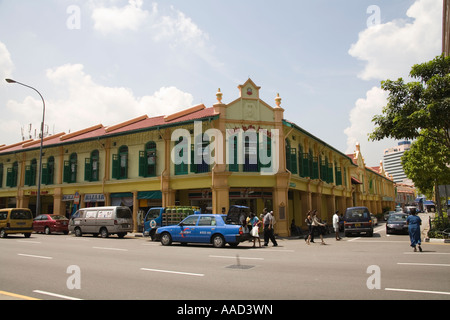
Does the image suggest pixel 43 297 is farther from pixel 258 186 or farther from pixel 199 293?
pixel 258 186

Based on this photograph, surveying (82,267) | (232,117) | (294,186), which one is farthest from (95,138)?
(82,267)

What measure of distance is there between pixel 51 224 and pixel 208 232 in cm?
1566

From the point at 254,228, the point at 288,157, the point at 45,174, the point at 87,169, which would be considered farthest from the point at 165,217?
the point at 45,174

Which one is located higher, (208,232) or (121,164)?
(121,164)

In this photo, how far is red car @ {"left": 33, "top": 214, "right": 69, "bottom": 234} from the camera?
82.3 feet

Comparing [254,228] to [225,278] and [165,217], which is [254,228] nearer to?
A: [165,217]

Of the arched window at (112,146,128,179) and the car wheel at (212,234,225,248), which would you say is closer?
the car wheel at (212,234,225,248)

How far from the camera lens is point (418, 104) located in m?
15.6

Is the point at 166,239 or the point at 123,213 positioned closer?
the point at 166,239

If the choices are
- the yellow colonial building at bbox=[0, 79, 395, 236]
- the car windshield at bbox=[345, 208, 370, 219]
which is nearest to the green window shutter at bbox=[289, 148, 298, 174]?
the yellow colonial building at bbox=[0, 79, 395, 236]

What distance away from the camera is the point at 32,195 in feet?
105

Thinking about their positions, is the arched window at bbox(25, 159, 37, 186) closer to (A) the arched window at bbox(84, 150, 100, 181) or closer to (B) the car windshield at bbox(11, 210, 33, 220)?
(A) the arched window at bbox(84, 150, 100, 181)

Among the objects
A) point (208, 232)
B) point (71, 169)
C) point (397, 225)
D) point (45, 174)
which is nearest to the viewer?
point (208, 232)

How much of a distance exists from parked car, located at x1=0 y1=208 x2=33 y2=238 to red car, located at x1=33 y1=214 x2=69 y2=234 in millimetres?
3739
